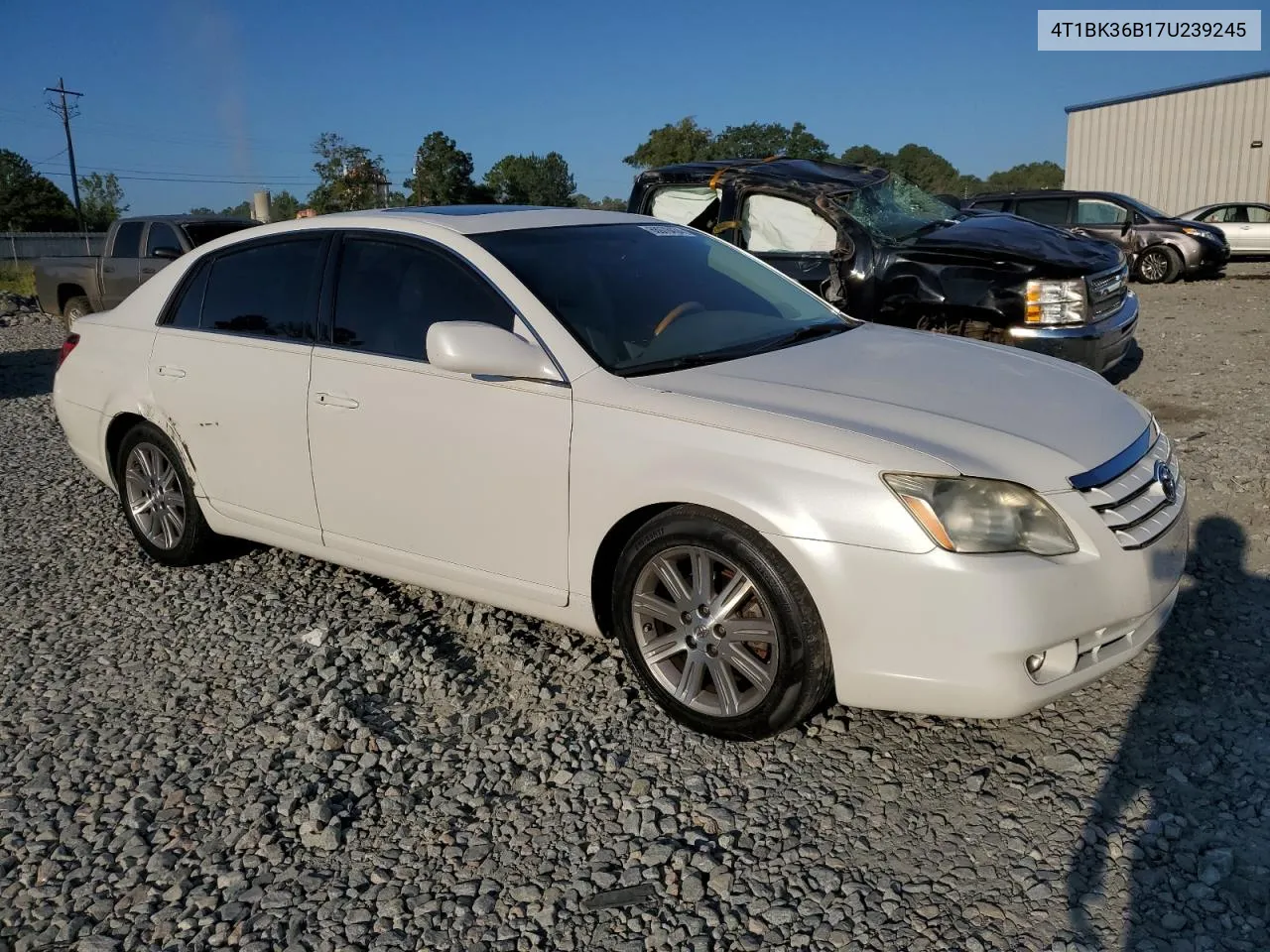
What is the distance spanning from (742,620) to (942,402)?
90 cm

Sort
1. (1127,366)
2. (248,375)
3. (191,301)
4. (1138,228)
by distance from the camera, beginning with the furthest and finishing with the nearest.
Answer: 1. (1138,228)
2. (1127,366)
3. (191,301)
4. (248,375)

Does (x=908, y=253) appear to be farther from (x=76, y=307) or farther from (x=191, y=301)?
(x=76, y=307)

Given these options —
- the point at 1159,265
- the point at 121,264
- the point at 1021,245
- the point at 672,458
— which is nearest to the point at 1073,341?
the point at 1021,245

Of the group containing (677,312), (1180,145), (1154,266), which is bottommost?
(1154,266)

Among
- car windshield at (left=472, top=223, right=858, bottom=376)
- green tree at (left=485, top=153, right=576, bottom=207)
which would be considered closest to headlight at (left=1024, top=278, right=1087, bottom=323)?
car windshield at (left=472, top=223, right=858, bottom=376)

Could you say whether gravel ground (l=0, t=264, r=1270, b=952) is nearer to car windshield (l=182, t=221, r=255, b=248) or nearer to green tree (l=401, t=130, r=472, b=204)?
car windshield (l=182, t=221, r=255, b=248)

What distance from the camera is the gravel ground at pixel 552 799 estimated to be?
248cm

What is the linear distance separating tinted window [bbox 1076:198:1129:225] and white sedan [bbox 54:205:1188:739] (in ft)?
51.4

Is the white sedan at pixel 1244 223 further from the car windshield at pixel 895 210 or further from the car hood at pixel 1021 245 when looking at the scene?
the car hood at pixel 1021 245

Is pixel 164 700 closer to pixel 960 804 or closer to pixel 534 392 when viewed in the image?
pixel 534 392

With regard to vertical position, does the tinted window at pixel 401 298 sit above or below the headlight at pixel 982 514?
above

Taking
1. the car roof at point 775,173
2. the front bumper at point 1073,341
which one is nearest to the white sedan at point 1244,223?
the car roof at point 775,173

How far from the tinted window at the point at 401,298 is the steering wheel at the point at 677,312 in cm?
52

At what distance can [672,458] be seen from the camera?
3107 mm
